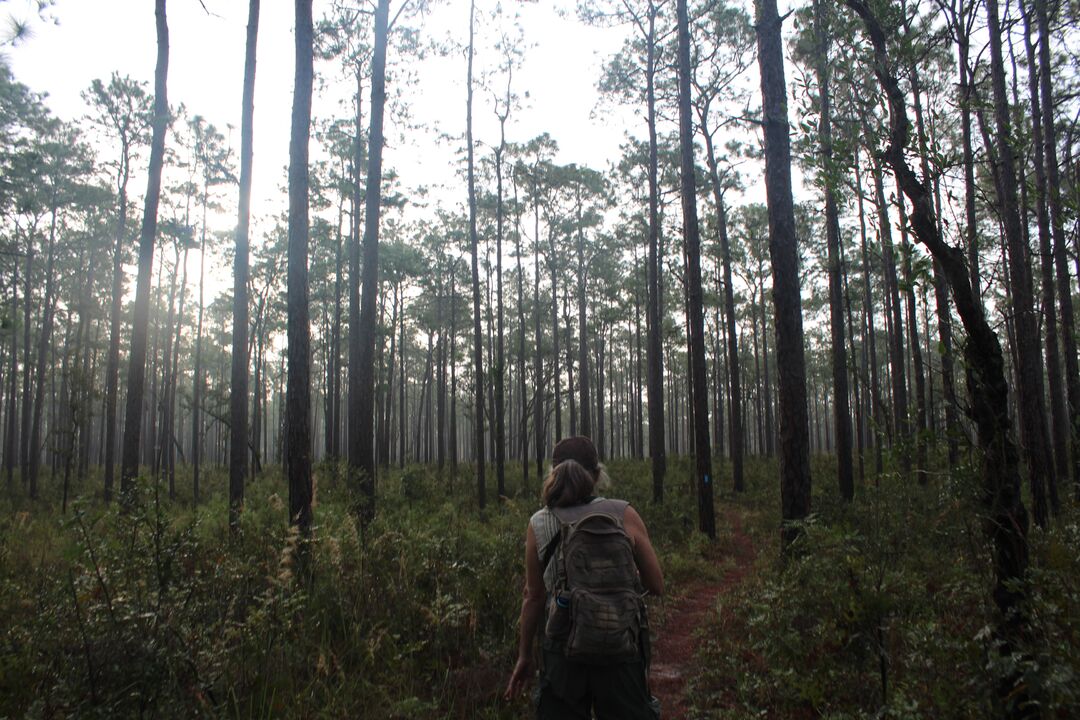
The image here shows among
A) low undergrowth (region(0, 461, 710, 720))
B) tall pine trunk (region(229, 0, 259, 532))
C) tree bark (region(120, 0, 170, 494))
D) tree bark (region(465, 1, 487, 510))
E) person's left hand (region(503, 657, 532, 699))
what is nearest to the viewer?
person's left hand (region(503, 657, 532, 699))

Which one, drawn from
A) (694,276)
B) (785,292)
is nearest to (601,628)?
(785,292)

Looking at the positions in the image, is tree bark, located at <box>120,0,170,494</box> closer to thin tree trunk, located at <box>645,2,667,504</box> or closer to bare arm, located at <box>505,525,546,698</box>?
thin tree trunk, located at <box>645,2,667,504</box>

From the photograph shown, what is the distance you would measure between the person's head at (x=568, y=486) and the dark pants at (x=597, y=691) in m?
0.61

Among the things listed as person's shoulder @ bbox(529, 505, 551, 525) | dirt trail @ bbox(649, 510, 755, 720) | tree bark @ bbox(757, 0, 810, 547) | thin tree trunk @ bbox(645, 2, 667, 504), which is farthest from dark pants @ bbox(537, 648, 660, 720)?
thin tree trunk @ bbox(645, 2, 667, 504)

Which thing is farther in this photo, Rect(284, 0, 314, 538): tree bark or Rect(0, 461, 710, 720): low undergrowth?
Rect(284, 0, 314, 538): tree bark

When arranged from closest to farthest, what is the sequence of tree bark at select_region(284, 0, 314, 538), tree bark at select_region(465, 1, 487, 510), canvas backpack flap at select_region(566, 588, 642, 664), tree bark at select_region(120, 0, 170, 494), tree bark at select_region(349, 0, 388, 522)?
canvas backpack flap at select_region(566, 588, 642, 664)
tree bark at select_region(284, 0, 314, 538)
tree bark at select_region(349, 0, 388, 522)
tree bark at select_region(120, 0, 170, 494)
tree bark at select_region(465, 1, 487, 510)

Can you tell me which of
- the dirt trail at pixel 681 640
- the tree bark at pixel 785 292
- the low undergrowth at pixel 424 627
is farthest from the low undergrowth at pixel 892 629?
the tree bark at pixel 785 292

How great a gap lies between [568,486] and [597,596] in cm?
48

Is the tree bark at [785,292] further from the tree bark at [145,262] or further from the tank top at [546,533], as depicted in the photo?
the tree bark at [145,262]

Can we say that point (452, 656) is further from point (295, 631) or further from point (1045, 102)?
point (1045, 102)

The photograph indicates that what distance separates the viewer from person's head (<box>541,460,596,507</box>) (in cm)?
262

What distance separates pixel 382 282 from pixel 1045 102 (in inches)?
877

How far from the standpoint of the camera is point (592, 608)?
2.31 metres

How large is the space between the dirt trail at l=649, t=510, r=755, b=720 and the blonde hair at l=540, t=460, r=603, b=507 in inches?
107
